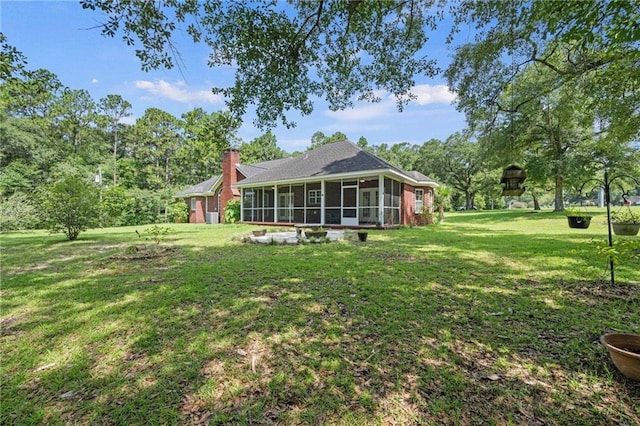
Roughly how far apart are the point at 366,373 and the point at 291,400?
673mm

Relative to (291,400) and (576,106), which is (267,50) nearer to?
(291,400)

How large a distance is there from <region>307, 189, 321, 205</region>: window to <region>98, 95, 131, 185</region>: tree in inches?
1201

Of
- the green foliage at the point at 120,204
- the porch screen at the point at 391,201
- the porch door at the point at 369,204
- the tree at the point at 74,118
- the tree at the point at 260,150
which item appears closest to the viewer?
the porch screen at the point at 391,201

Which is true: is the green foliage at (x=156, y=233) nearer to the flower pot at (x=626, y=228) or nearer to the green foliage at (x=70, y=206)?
the green foliage at (x=70, y=206)

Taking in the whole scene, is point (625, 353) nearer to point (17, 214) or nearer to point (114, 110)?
point (17, 214)

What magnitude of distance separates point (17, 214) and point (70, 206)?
10.3 meters

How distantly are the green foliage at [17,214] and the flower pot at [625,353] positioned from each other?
21721 millimetres

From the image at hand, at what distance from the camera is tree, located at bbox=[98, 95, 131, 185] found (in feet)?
117

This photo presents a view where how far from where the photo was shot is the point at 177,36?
486 centimetres

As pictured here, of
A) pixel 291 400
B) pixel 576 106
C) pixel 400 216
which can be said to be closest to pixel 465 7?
pixel 576 106

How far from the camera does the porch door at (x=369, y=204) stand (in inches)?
635

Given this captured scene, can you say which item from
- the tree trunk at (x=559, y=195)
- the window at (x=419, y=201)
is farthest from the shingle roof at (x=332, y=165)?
the tree trunk at (x=559, y=195)

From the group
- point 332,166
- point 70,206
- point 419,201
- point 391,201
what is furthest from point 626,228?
point 70,206

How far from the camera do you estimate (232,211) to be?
22.2 meters
